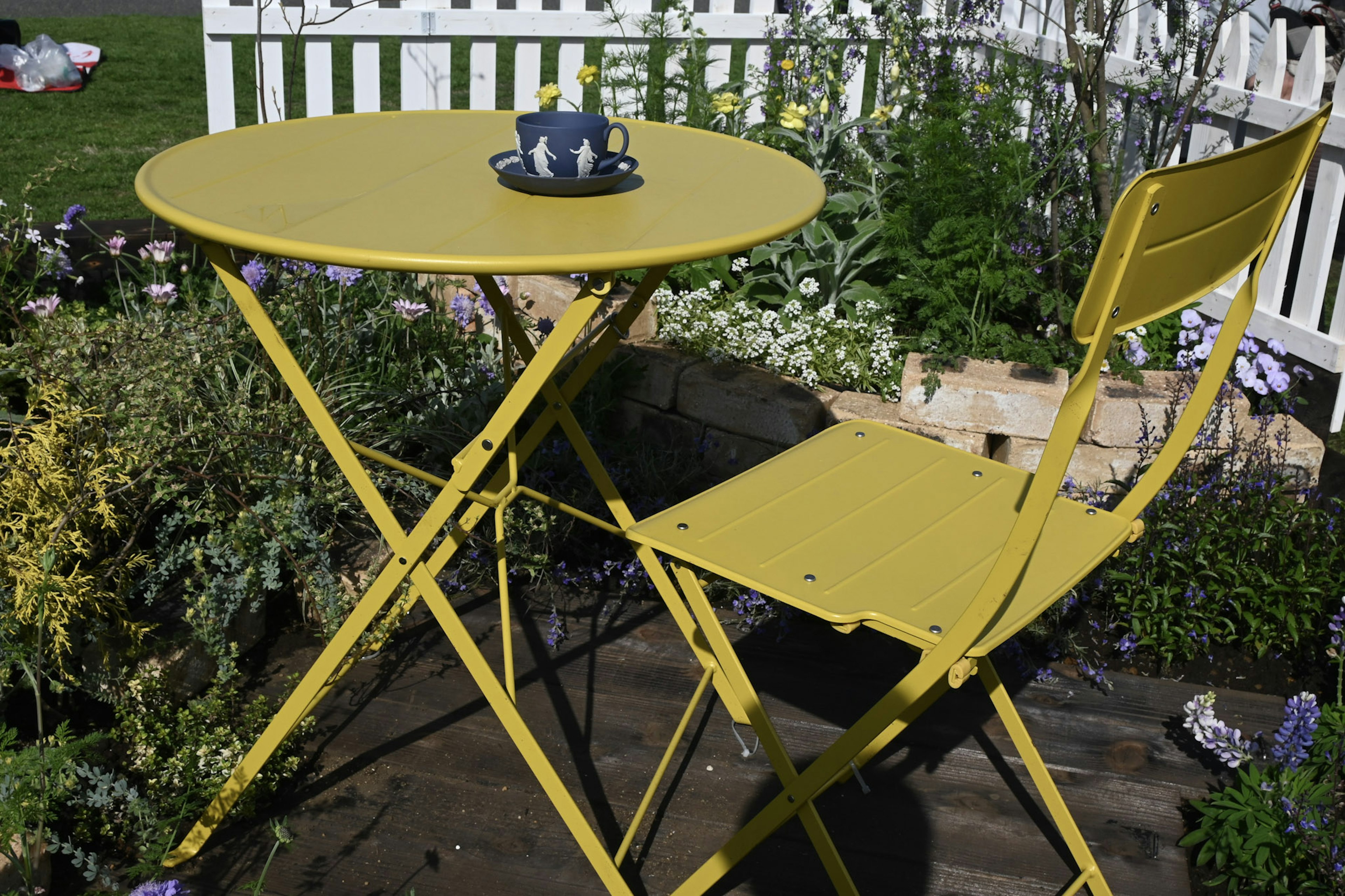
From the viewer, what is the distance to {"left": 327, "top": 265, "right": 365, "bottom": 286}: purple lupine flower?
3.09m

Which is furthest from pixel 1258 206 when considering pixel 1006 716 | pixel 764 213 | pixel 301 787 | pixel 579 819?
pixel 301 787

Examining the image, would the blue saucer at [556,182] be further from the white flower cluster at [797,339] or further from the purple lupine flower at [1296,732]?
the purple lupine flower at [1296,732]

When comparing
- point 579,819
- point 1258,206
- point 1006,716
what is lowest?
point 579,819

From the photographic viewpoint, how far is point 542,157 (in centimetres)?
184

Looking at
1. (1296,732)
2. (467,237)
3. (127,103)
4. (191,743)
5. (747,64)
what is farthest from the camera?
(127,103)

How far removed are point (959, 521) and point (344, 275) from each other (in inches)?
75.8

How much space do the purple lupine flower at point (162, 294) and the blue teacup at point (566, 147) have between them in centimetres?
149

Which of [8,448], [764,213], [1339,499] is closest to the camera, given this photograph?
[764,213]

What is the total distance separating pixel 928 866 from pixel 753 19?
11.2 feet

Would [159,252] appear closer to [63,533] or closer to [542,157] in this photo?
[63,533]

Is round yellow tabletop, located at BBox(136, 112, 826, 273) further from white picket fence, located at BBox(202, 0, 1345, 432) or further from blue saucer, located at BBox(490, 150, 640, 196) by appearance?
white picket fence, located at BBox(202, 0, 1345, 432)

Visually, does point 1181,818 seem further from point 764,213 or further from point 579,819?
point 764,213

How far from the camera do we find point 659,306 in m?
3.45

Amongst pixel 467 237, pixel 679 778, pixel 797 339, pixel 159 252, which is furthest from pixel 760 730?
pixel 159 252
